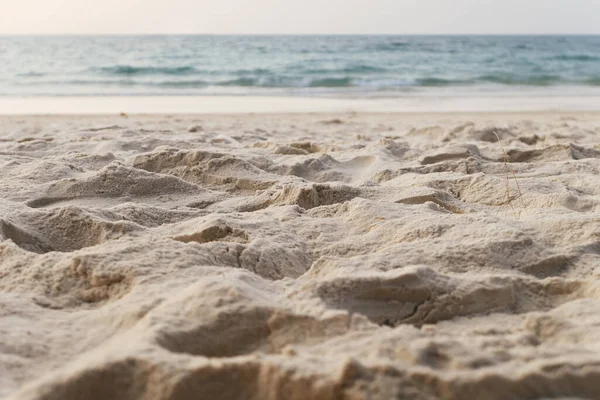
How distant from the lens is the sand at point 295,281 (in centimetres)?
93

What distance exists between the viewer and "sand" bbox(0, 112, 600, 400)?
3.06 feet

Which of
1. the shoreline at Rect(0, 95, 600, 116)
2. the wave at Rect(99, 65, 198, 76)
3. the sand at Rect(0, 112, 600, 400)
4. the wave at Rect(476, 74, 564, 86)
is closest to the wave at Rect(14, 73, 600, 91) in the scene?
the wave at Rect(476, 74, 564, 86)

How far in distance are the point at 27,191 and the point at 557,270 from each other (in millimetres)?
1884

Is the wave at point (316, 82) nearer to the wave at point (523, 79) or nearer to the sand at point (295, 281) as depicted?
the wave at point (523, 79)

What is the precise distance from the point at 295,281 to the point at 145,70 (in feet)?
43.6

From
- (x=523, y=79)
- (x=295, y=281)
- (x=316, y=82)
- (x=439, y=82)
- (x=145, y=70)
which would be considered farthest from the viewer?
(x=145, y=70)

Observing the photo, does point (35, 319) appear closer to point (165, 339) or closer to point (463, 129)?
point (165, 339)

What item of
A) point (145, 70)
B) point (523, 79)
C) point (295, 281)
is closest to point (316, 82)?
point (523, 79)

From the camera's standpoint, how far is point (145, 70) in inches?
544

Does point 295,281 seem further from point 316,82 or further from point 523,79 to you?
point 523,79

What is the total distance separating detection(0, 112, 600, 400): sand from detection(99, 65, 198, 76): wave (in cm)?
1099

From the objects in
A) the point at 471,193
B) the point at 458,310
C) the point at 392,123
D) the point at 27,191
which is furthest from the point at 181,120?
the point at 458,310

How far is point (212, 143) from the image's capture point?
3.73 metres

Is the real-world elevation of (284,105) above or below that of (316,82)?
below
